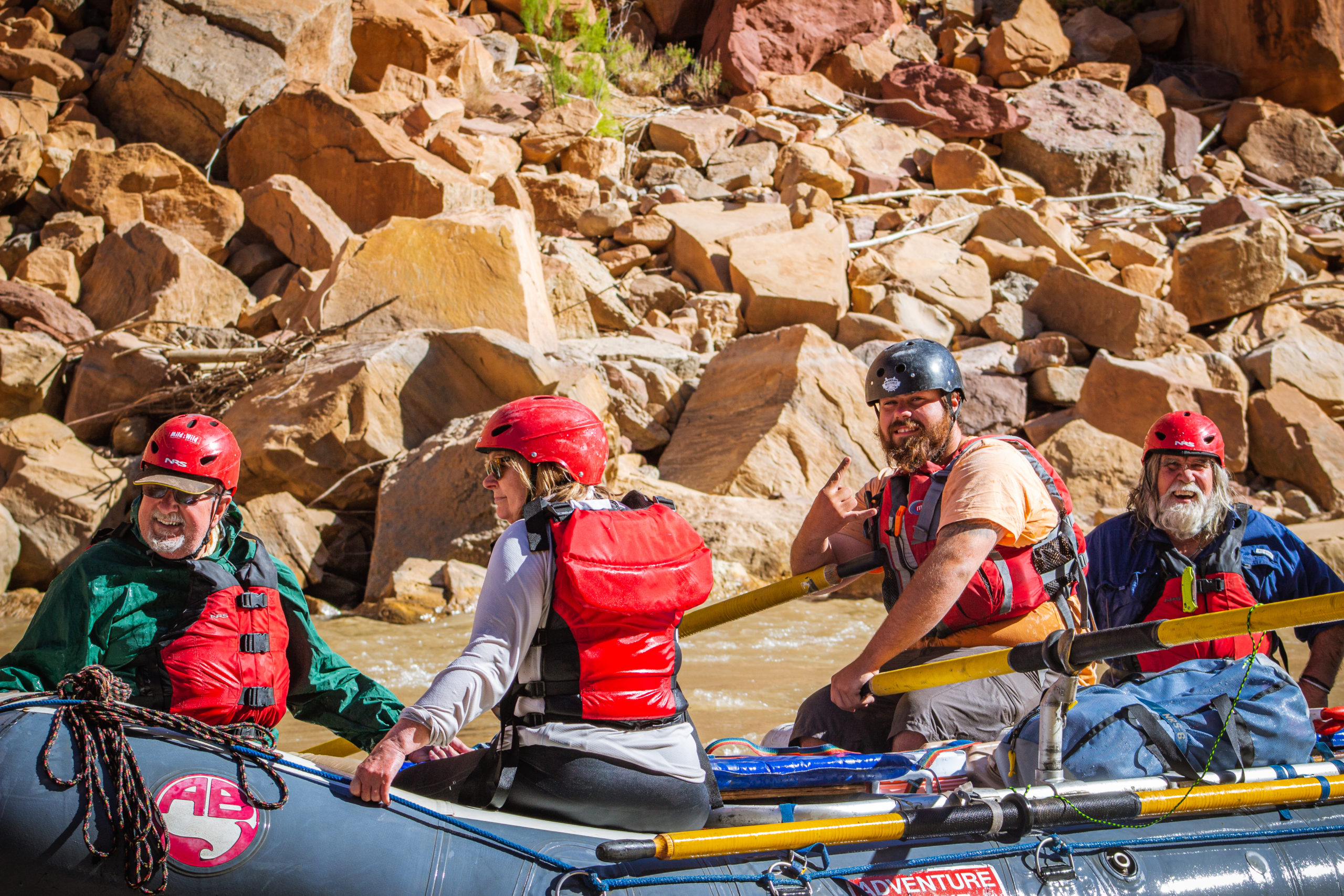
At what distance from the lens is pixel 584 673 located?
217 cm

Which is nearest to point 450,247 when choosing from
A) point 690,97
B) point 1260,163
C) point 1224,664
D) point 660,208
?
point 660,208

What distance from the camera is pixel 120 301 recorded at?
1073 centimetres

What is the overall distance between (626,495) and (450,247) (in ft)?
24.2

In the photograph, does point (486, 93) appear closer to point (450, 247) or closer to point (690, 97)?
point (690, 97)

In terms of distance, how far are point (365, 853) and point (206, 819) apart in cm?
30

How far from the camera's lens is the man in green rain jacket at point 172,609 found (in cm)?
255

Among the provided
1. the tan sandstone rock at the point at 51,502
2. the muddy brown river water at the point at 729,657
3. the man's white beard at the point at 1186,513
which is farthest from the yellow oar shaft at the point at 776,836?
the tan sandstone rock at the point at 51,502

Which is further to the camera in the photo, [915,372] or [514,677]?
→ [915,372]

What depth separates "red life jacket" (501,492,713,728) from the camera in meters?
2.15

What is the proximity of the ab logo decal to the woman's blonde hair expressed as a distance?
0.84m

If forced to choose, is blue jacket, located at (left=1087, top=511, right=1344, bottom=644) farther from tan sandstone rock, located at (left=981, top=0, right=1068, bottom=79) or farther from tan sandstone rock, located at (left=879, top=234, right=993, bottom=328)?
tan sandstone rock, located at (left=981, top=0, right=1068, bottom=79)

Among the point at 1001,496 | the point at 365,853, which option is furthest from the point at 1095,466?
the point at 365,853

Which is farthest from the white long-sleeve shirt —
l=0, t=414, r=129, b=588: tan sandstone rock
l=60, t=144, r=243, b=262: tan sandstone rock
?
l=60, t=144, r=243, b=262: tan sandstone rock

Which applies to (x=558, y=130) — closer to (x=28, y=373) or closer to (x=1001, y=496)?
(x=28, y=373)
